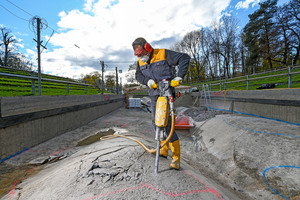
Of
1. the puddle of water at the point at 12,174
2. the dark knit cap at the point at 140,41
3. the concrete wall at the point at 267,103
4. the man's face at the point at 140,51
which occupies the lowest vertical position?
the puddle of water at the point at 12,174

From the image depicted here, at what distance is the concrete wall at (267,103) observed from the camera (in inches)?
189

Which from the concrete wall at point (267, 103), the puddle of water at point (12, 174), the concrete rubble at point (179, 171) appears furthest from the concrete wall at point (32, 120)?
the concrete wall at point (267, 103)

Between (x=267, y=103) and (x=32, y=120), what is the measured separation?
8091 mm

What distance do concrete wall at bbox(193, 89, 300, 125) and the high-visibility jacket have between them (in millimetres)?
Answer: 4919

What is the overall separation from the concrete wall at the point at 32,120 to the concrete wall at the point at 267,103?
7740 millimetres

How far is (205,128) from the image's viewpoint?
19.1 feet

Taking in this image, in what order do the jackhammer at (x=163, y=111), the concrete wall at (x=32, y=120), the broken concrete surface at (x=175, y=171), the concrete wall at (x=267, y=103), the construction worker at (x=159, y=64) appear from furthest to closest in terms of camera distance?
1. the concrete wall at (x=267, y=103)
2. the concrete wall at (x=32, y=120)
3. the construction worker at (x=159, y=64)
4. the jackhammer at (x=163, y=111)
5. the broken concrete surface at (x=175, y=171)

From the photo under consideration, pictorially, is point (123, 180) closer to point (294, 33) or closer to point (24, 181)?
point (24, 181)

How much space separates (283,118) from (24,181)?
24.0ft

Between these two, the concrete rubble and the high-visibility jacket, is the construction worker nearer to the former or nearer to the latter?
the high-visibility jacket

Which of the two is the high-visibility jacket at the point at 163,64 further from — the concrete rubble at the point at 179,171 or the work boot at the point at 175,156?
the concrete rubble at the point at 179,171

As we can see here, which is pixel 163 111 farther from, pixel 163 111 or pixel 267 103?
pixel 267 103

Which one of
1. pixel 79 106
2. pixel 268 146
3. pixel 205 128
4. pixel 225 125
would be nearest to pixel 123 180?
pixel 268 146

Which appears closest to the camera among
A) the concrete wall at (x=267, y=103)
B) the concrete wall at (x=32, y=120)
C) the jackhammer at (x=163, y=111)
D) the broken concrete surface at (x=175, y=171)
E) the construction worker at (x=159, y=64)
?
the broken concrete surface at (x=175, y=171)
